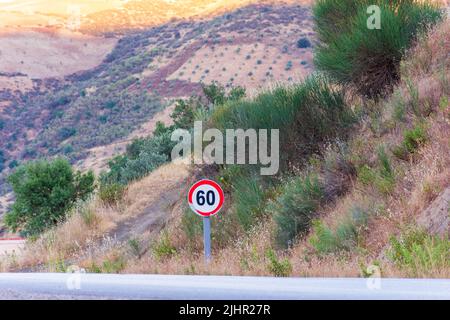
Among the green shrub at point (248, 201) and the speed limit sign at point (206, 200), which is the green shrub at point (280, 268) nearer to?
the speed limit sign at point (206, 200)

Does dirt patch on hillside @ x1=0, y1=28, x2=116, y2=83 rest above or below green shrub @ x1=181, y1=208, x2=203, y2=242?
below

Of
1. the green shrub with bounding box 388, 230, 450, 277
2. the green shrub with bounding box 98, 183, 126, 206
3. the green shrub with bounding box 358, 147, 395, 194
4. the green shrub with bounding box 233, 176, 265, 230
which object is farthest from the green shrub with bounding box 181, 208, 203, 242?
the green shrub with bounding box 388, 230, 450, 277

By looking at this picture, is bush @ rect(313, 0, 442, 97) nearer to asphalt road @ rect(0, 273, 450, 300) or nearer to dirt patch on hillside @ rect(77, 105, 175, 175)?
asphalt road @ rect(0, 273, 450, 300)

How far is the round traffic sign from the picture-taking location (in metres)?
10.7

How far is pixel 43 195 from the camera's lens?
3025 centimetres

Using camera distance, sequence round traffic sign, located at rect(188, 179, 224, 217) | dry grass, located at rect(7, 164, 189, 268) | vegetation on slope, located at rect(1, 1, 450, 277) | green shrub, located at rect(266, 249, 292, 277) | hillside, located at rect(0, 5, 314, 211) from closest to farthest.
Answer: green shrub, located at rect(266, 249, 292, 277) → vegetation on slope, located at rect(1, 1, 450, 277) → round traffic sign, located at rect(188, 179, 224, 217) → dry grass, located at rect(7, 164, 189, 268) → hillside, located at rect(0, 5, 314, 211)

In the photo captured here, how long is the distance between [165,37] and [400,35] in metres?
86.7

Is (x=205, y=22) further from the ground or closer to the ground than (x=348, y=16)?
closer to the ground

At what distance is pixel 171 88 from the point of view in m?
82.4

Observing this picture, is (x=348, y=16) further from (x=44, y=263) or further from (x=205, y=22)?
(x=205, y=22)

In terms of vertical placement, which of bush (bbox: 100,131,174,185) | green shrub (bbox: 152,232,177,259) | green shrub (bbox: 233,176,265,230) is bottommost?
bush (bbox: 100,131,174,185)

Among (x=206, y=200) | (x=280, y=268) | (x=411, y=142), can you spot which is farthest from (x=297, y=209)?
(x=280, y=268)

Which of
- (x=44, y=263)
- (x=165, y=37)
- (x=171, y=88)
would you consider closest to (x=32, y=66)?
(x=165, y=37)
